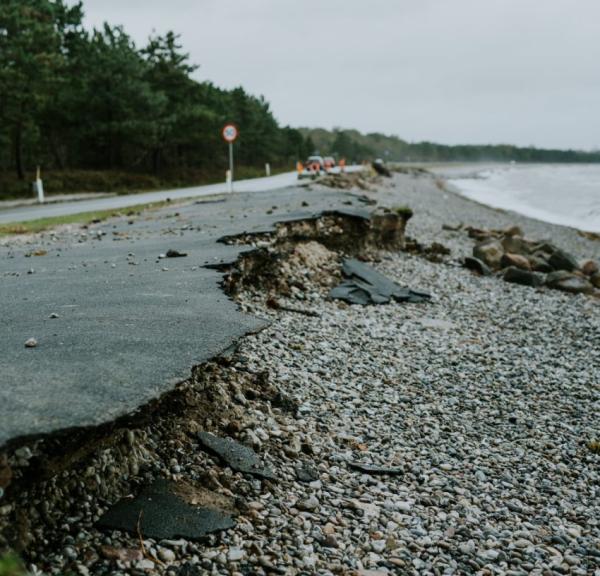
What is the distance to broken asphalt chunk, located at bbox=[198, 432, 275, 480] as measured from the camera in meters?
4.51

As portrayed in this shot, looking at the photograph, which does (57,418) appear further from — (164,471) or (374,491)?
(374,491)

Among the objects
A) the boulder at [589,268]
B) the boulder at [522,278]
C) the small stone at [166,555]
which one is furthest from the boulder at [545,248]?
the small stone at [166,555]

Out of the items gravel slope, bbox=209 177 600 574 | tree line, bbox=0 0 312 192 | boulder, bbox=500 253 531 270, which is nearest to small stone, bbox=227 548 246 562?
gravel slope, bbox=209 177 600 574

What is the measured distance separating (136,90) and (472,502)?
117 ft

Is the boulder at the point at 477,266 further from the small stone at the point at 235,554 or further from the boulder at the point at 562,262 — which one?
the small stone at the point at 235,554

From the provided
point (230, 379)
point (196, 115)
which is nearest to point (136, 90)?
point (196, 115)

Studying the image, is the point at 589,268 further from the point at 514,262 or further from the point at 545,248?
the point at 514,262

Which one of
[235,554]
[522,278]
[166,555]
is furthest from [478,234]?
[166,555]

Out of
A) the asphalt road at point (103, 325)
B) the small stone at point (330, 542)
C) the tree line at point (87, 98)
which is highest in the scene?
the tree line at point (87, 98)

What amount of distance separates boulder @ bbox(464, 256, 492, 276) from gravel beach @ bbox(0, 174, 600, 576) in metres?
5.38

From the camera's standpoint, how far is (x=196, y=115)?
41312 millimetres

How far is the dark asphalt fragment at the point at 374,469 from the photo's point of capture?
4941 mm

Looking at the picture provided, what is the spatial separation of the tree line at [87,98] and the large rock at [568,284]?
1036 inches

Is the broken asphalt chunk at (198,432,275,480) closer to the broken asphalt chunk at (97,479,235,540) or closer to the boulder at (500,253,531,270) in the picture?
the broken asphalt chunk at (97,479,235,540)
